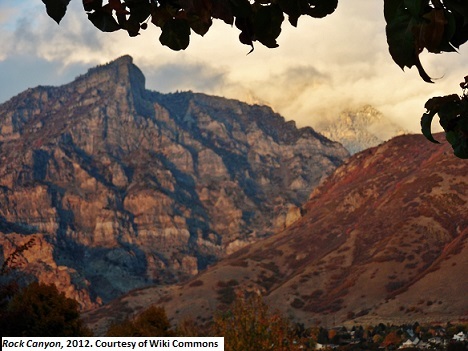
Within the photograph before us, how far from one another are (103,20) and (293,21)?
1.15m

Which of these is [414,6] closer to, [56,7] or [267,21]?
[267,21]

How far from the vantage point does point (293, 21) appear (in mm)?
4066

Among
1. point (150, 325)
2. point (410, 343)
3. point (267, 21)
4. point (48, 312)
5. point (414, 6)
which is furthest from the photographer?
point (410, 343)

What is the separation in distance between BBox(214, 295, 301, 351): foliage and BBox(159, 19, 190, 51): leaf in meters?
37.1

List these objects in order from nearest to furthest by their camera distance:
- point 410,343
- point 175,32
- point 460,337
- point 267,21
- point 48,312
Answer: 1. point 267,21
2. point 175,32
3. point 48,312
4. point 460,337
5. point 410,343

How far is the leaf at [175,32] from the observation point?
170 inches

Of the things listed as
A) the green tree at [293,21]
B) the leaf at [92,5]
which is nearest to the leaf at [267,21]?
the green tree at [293,21]

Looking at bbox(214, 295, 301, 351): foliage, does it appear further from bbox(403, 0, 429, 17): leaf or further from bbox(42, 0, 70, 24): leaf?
bbox(403, 0, 429, 17): leaf

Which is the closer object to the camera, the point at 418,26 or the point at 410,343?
the point at 418,26

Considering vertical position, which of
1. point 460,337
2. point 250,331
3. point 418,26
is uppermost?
point 418,26

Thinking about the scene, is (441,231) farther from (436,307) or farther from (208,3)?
(208,3)

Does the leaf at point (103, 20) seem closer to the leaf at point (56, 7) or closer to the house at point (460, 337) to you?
the leaf at point (56, 7)

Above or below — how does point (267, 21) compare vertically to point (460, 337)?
above

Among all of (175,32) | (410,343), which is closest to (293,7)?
(175,32)
